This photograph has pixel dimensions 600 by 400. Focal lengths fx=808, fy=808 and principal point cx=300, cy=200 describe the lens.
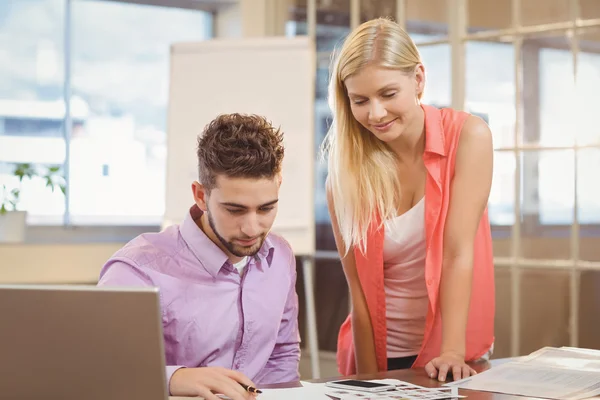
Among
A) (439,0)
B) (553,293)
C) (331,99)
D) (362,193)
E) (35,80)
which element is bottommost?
(553,293)

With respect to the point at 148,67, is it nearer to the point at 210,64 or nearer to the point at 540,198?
the point at 210,64

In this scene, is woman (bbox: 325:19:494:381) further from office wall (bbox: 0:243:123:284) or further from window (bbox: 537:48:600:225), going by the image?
office wall (bbox: 0:243:123:284)

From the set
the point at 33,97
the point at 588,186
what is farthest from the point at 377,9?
the point at 33,97

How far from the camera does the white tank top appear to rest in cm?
185

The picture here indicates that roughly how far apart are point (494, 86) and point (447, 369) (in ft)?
6.24

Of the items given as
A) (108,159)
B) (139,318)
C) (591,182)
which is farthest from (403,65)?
(108,159)

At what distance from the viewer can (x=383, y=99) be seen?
173 centimetres

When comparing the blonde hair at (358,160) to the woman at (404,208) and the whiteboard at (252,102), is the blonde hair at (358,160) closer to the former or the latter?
the woman at (404,208)

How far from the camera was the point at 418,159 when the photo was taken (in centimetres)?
189

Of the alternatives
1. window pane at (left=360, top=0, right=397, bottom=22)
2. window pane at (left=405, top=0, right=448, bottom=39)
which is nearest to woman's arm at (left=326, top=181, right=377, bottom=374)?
window pane at (left=405, top=0, right=448, bottom=39)

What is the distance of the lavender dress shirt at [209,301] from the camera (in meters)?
1.61

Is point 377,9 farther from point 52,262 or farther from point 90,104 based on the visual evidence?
point 52,262

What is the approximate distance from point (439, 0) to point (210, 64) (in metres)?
1.03

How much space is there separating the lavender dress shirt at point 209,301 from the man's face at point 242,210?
0.19 feet
